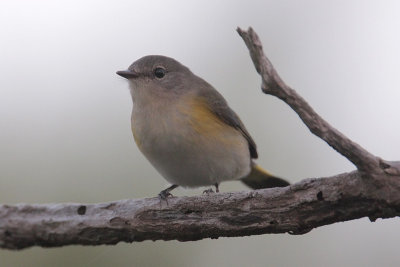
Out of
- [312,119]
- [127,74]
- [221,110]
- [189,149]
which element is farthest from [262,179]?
[312,119]

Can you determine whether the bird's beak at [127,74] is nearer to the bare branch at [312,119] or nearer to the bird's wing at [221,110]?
the bird's wing at [221,110]

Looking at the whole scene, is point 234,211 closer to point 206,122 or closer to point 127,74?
point 206,122

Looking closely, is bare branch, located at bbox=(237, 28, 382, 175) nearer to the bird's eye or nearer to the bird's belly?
the bird's belly

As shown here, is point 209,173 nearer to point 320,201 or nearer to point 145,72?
point 145,72

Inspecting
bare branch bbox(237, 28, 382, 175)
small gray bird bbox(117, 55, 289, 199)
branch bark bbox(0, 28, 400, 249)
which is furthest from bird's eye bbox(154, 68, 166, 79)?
bare branch bbox(237, 28, 382, 175)

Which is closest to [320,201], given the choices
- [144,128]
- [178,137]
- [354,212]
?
[354,212]

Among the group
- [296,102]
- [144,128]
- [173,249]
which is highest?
[144,128]
